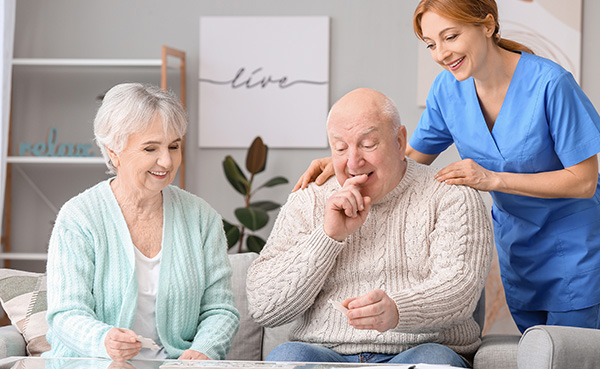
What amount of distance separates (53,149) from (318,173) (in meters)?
2.25

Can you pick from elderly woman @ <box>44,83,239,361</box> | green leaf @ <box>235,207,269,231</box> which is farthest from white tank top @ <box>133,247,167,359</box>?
green leaf @ <box>235,207,269,231</box>

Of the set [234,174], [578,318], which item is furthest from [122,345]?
[234,174]

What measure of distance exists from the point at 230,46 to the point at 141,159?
88.3 inches

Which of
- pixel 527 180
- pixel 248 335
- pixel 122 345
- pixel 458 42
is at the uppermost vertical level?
pixel 458 42

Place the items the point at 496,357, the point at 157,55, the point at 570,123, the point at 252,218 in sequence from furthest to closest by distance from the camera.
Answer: the point at 157,55 < the point at 252,218 < the point at 570,123 < the point at 496,357

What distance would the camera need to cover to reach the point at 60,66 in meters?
3.84

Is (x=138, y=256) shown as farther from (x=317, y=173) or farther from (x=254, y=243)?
(x=254, y=243)

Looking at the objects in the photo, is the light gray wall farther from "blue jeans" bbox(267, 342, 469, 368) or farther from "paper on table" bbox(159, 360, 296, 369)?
"paper on table" bbox(159, 360, 296, 369)

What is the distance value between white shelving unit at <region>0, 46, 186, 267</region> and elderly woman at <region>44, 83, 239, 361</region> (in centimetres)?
179

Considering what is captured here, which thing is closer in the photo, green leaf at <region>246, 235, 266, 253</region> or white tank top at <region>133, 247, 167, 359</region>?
white tank top at <region>133, 247, 167, 359</region>

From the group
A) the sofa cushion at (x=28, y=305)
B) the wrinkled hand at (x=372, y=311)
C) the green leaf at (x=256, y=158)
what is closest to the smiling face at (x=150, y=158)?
the wrinkled hand at (x=372, y=311)

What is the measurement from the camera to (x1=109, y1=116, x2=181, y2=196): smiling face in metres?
1.66

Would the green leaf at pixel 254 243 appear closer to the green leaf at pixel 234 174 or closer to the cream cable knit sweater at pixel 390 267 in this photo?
the green leaf at pixel 234 174

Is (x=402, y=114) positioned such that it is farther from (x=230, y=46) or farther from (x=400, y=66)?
(x=230, y=46)
